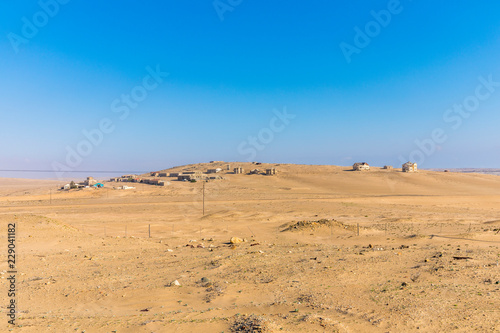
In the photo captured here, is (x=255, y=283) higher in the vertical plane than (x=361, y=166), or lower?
lower

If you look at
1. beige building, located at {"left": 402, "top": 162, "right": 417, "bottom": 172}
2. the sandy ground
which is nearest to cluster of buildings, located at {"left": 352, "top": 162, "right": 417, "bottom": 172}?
beige building, located at {"left": 402, "top": 162, "right": 417, "bottom": 172}

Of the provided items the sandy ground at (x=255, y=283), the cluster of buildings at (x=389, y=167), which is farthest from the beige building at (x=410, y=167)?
the sandy ground at (x=255, y=283)

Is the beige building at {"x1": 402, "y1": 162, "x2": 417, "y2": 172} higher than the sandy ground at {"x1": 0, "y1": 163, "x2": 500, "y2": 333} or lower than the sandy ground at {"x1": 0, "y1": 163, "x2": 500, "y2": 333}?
higher

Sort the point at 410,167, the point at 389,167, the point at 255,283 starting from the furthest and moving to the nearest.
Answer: the point at 389,167 → the point at 410,167 → the point at 255,283

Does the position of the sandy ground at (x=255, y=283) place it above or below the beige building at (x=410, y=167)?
below

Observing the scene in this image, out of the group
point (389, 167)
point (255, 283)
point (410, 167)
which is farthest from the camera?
point (389, 167)

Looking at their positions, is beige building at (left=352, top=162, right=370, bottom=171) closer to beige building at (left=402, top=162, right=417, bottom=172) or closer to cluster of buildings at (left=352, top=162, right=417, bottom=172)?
cluster of buildings at (left=352, top=162, right=417, bottom=172)

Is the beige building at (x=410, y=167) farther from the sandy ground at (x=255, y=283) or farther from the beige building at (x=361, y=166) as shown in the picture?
the sandy ground at (x=255, y=283)

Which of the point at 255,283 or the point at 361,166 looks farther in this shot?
the point at 361,166

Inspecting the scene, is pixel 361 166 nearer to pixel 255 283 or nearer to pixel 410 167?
pixel 410 167

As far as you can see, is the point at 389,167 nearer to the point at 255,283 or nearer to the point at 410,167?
the point at 410,167

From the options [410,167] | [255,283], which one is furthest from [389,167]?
[255,283]

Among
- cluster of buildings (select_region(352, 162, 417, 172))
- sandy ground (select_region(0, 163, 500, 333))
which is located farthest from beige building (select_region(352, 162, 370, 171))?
sandy ground (select_region(0, 163, 500, 333))

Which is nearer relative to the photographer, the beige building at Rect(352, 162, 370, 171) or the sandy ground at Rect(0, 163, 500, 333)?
the sandy ground at Rect(0, 163, 500, 333)
